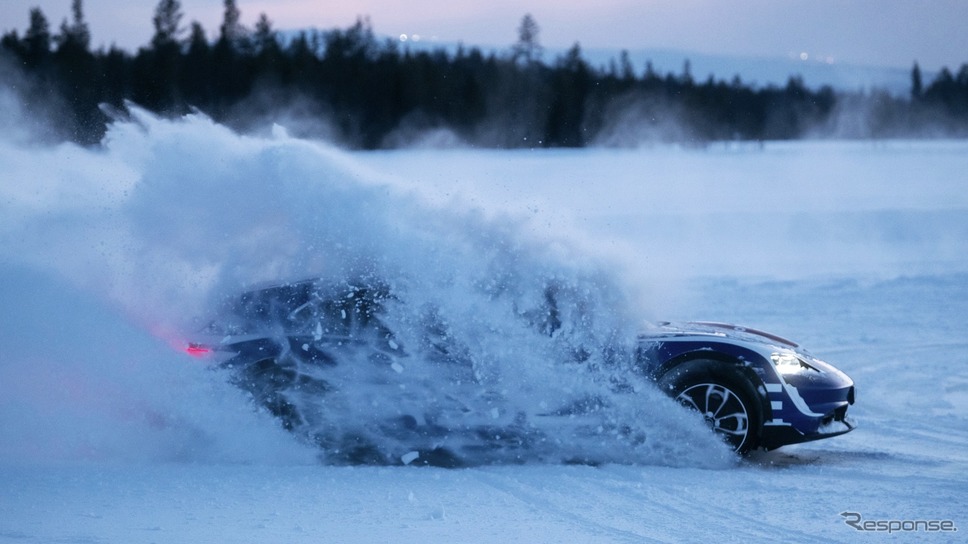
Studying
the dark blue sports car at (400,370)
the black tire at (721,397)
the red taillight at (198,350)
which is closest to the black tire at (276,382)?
the dark blue sports car at (400,370)

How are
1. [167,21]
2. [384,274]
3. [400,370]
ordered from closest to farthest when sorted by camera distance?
[400,370] < [384,274] < [167,21]

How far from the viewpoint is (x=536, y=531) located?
4.91 m

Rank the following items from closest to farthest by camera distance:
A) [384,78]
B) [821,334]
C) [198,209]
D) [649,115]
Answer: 1. [198,209]
2. [821,334]
3. [384,78]
4. [649,115]

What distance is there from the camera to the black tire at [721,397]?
20.0 ft

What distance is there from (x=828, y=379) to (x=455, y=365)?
2.36 metres

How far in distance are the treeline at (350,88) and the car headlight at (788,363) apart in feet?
84.0

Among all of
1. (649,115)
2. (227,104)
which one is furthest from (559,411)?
(649,115)

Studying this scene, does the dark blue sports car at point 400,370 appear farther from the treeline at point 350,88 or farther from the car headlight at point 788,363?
the treeline at point 350,88

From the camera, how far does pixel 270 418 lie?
6.06 meters

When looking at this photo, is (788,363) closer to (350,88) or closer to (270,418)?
(270,418)

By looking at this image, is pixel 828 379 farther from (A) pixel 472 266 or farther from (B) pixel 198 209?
(B) pixel 198 209

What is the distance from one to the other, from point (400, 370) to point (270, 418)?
33.5 inches

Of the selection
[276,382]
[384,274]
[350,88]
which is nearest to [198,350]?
[276,382]

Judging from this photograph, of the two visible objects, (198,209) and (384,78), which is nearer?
(198,209)
